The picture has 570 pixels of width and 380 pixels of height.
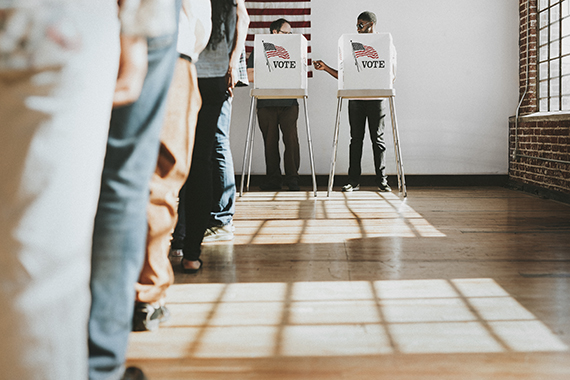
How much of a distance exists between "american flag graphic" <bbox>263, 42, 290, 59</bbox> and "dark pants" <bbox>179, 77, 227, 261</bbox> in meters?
2.28

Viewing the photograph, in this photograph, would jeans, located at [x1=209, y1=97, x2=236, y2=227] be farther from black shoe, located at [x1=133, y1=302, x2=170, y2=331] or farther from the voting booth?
the voting booth

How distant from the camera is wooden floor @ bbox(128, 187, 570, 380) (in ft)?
3.53

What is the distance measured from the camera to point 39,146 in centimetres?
67

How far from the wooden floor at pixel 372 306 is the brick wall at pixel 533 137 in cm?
123

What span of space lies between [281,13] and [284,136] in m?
1.24

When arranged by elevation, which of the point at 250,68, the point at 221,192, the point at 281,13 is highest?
the point at 281,13

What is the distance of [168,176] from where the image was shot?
1.23 m

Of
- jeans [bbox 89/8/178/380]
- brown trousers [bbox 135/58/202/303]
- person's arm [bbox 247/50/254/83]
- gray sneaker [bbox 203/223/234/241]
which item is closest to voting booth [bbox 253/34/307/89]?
person's arm [bbox 247/50/254/83]

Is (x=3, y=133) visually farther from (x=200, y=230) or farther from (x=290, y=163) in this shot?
(x=290, y=163)

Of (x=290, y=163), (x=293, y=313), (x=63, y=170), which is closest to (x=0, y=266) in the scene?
(x=63, y=170)

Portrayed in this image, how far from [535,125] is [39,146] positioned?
4.43 metres

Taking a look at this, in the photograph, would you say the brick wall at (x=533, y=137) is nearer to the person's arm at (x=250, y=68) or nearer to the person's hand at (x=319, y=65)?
the person's hand at (x=319, y=65)

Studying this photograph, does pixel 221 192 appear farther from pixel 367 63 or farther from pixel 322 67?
pixel 322 67

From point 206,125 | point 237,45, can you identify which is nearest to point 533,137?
point 237,45
